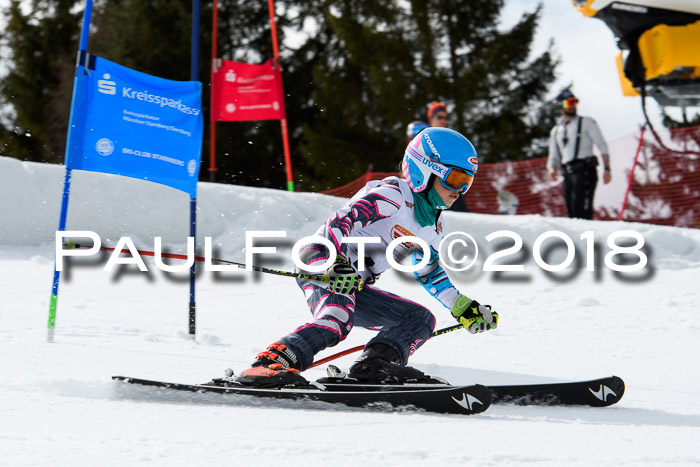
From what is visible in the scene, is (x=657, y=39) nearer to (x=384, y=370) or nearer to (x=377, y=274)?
(x=377, y=274)

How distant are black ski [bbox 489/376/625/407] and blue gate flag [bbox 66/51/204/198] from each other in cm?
251

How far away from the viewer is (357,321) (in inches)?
148

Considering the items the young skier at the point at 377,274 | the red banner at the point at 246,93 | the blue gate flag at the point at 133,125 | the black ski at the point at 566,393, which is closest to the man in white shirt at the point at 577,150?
the red banner at the point at 246,93

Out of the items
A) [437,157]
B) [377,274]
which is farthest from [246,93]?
[437,157]

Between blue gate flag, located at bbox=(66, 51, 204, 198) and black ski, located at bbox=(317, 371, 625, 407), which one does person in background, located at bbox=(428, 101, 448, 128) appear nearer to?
blue gate flag, located at bbox=(66, 51, 204, 198)

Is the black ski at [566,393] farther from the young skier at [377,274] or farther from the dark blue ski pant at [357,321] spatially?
the dark blue ski pant at [357,321]

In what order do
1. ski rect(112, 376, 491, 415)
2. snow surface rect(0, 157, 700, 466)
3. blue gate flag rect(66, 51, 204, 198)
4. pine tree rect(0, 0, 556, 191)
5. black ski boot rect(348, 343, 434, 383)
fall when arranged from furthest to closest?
pine tree rect(0, 0, 556, 191) → blue gate flag rect(66, 51, 204, 198) → black ski boot rect(348, 343, 434, 383) → ski rect(112, 376, 491, 415) → snow surface rect(0, 157, 700, 466)

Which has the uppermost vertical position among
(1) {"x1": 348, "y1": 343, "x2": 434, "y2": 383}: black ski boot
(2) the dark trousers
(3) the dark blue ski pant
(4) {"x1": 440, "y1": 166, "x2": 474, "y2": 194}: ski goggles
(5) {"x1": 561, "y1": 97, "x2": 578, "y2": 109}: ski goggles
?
(5) {"x1": 561, "y1": 97, "x2": 578, "y2": 109}: ski goggles

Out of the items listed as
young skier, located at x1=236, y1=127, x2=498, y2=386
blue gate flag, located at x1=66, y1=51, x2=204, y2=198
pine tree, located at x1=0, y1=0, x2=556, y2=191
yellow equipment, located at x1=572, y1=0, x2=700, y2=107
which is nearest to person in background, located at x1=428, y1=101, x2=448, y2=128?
yellow equipment, located at x1=572, y1=0, x2=700, y2=107

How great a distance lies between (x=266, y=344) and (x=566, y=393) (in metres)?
2.00

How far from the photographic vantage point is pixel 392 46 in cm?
2067

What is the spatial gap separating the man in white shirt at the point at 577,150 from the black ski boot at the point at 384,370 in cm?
594

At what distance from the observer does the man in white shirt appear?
884 centimetres

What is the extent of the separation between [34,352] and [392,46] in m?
17.6
